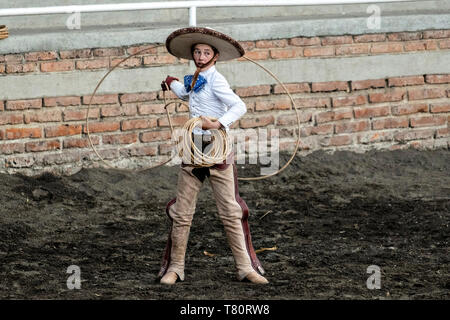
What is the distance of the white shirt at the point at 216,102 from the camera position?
5.84 m

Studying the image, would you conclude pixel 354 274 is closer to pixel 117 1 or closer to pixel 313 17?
pixel 313 17

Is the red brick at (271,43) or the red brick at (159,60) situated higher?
the red brick at (271,43)

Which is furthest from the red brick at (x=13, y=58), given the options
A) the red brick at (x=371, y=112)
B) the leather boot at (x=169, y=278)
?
the red brick at (x=371, y=112)

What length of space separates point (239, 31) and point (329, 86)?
3.47 ft

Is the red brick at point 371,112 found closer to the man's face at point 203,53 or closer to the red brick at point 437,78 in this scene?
the red brick at point 437,78

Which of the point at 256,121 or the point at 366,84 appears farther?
the point at 366,84

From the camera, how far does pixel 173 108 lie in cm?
862

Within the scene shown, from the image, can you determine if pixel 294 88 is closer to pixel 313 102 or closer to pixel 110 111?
pixel 313 102

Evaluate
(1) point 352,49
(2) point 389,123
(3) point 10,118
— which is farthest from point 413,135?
(3) point 10,118

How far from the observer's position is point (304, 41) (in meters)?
8.84

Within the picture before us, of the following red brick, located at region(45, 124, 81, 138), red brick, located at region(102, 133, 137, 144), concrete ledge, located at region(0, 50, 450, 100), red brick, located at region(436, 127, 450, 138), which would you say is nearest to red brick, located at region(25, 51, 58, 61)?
concrete ledge, located at region(0, 50, 450, 100)

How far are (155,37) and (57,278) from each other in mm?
3134

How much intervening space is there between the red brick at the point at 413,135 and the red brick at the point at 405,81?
1.60ft

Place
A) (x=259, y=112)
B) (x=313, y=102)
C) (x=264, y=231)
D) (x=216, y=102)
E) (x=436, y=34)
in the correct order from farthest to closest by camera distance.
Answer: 1. (x=436, y=34)
2. (x=313, y=102)
3. (x=259, y=112)
4. (x=264, y=231)
5. (x=216, y=102)
